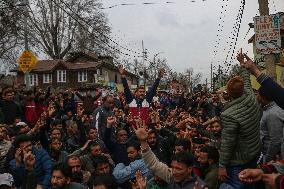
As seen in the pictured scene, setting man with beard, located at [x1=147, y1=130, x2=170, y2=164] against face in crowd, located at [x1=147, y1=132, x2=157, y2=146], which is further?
face in crowd, located at [x1=147, y1=132, x2=157, y2=146]

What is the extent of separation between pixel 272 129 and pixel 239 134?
1.84 ft

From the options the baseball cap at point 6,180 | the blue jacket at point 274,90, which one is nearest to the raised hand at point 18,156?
the baseball cap at point 6,180

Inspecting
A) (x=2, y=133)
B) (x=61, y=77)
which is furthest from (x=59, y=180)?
(x=61, y=77)

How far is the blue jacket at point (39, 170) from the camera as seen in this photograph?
6.94 m

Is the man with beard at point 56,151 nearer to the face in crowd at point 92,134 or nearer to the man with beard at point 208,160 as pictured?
the face in crowd at point 92,134

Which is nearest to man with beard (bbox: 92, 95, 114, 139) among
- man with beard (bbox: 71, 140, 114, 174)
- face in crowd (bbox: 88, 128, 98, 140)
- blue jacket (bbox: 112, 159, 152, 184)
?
face in crowd (bbox: 88, 128, 98, 140)

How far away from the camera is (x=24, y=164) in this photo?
6.81 metres

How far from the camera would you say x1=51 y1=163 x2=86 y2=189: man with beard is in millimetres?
5738

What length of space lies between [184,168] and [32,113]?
8442 mm

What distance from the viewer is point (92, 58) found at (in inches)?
2707

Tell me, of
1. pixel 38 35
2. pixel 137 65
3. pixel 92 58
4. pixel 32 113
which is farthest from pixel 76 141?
pixel 137 65

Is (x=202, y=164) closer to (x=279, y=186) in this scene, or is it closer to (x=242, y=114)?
(x=242, y=114)

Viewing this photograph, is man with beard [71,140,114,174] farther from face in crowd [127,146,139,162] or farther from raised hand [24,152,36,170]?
raised hand [24,152,36,170]

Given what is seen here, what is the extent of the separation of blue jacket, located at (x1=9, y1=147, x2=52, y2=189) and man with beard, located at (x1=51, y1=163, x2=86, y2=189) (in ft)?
3.87
